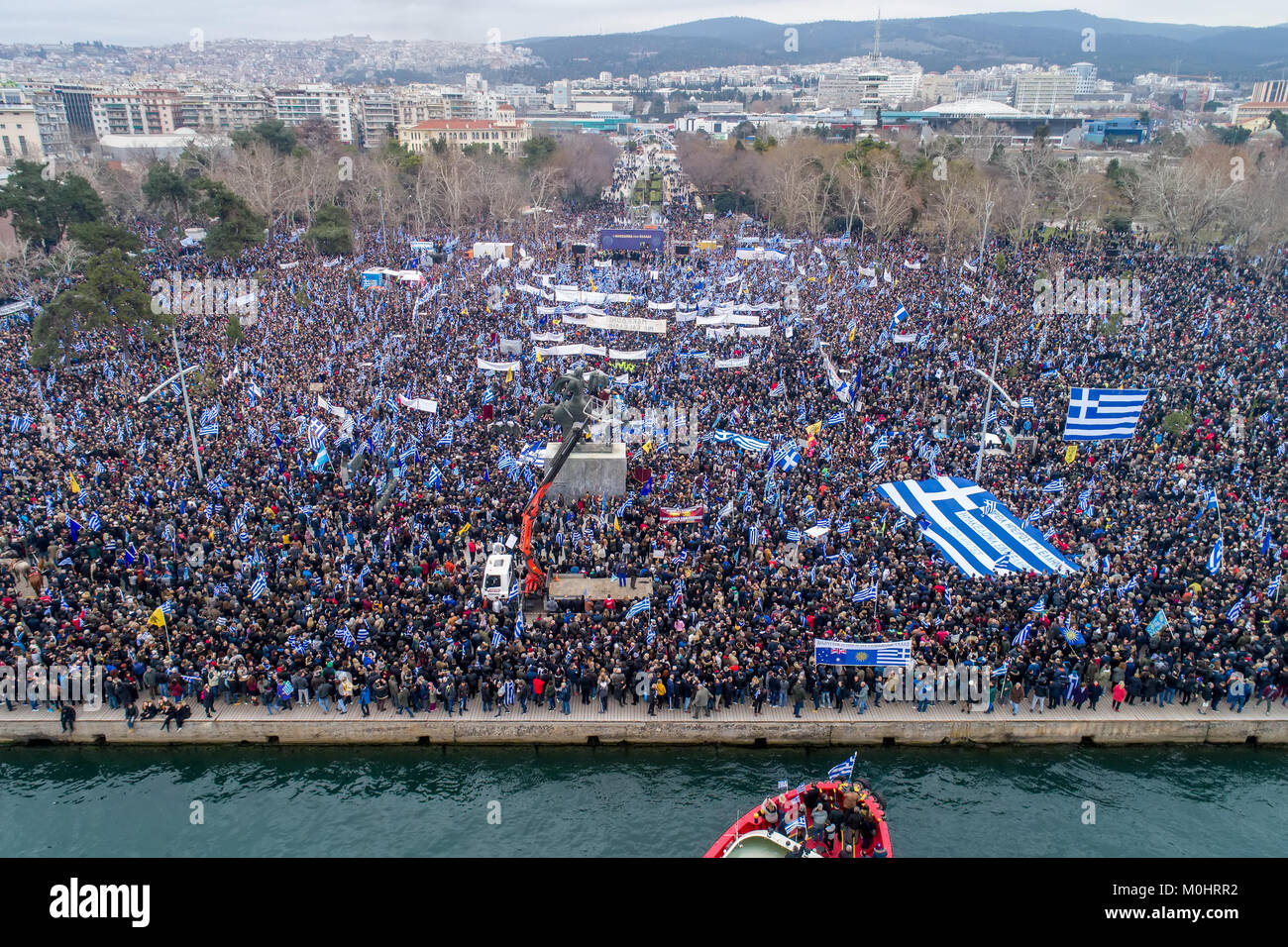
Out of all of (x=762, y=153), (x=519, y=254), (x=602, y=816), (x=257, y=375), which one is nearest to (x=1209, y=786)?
(x=602, y=816)

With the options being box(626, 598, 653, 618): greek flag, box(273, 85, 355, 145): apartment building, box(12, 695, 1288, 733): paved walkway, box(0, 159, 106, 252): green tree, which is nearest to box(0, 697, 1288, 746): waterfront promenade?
box(12, 695, 1288, 733): paved walkway

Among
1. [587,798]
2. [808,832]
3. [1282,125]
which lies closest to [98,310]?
[587,798]

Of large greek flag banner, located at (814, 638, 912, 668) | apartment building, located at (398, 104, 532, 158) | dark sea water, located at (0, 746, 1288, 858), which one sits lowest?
dark sea water, located at (0, 746, 1288, 858)

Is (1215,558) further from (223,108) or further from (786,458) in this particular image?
(223,108)

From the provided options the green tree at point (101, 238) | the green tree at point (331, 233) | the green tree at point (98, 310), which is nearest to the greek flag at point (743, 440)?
the green tree at point (98, 310)

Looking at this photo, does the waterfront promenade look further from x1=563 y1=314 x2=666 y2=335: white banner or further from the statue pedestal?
x1=563 y1=314 x2=666 y2=335: white banner

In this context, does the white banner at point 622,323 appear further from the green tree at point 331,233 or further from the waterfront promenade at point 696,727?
the green tree at point 331,233
